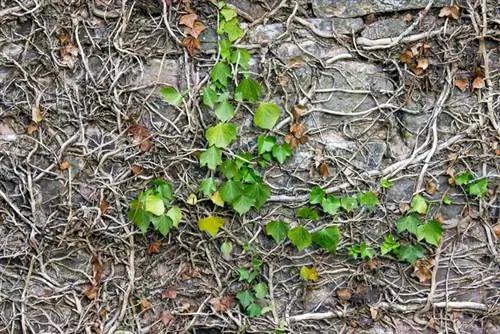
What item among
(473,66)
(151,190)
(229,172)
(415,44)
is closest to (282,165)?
(229,172)

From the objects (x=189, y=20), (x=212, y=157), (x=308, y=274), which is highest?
(x=189, y=20)

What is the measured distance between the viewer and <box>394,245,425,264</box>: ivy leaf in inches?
97.4

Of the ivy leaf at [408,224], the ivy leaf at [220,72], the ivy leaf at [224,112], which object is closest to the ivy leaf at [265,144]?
the ivy leaf at [224,112]

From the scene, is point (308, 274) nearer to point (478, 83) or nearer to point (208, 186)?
point (208, 186)

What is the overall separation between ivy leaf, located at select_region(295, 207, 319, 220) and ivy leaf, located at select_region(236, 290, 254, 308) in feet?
1.33

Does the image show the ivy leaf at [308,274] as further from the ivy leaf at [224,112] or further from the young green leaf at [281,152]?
the ivy leaf at [224,112]

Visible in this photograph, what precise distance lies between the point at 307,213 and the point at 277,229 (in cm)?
15

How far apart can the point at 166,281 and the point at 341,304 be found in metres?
0.77

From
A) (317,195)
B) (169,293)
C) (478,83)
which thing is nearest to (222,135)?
(317,195)

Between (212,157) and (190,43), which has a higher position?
(190,43)

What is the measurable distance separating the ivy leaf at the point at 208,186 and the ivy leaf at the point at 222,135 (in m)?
0.16

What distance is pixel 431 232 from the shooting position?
244 cm

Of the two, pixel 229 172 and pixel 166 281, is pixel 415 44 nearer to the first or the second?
pixel 229 172

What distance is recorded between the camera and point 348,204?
247 centimetres
